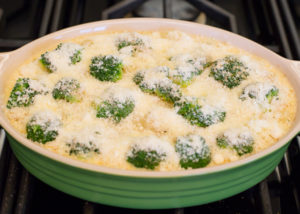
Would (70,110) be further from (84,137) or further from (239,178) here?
(239,178)

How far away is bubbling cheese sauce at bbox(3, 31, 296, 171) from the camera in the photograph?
104cm

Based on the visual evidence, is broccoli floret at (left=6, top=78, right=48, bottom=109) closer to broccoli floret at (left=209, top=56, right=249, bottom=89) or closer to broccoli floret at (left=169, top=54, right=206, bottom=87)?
broccoli floret at (left=169, top=54, right=206, bottom=87)

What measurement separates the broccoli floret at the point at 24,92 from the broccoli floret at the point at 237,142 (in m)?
0.57

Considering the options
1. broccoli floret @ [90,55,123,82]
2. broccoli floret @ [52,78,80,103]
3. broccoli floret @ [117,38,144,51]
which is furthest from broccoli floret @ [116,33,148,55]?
broccoli floret @ [52,78,80,103]

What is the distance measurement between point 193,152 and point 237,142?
137mm

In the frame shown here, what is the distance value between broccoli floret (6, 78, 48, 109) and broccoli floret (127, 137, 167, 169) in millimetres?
378

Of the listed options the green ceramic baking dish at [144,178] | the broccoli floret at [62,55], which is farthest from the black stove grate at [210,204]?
the broccoli floret at [62,55]

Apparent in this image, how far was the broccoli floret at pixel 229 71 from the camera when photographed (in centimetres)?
128

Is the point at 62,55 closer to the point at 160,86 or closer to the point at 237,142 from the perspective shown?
the point at 160,86

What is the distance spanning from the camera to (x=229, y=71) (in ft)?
4.25

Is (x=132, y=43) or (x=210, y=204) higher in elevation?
(x=132, y=43)

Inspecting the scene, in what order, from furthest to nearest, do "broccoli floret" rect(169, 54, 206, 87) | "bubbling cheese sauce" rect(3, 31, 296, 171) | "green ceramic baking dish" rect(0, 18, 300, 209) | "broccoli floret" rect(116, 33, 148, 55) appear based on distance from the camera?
"broccoli floret" rect(116, 33, 148, 55), "broccoli floret" rect(169, 54, 206, 87), "bubbling cheese sauce" rect(3, 31, 296, 171), "green ceramic baking dish" rect(0, 18, 300, 209)

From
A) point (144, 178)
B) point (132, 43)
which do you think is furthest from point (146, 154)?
point (132, 43)

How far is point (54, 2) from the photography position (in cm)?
181
